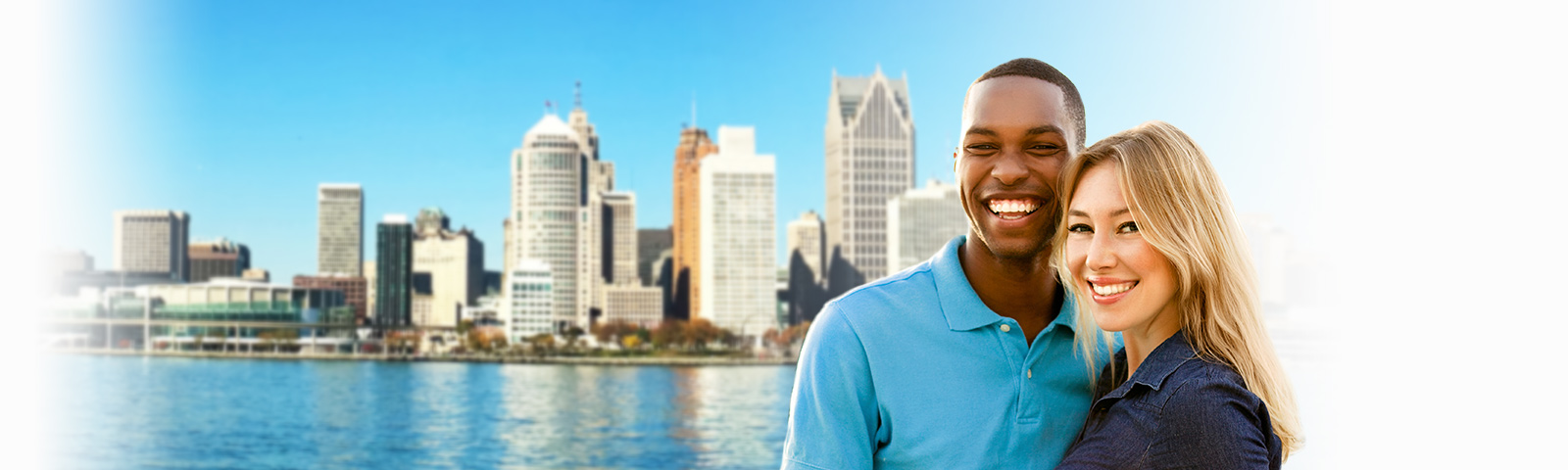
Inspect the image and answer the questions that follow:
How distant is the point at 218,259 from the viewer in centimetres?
8625

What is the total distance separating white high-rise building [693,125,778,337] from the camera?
231 ft

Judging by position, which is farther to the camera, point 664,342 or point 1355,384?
point 664,342

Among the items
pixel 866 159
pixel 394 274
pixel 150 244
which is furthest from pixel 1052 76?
pixel 150 244

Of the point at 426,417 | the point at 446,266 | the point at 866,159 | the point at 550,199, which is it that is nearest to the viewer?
the point at 426,417

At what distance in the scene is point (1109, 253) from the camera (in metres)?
1.76

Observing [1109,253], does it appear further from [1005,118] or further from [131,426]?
[131,426]

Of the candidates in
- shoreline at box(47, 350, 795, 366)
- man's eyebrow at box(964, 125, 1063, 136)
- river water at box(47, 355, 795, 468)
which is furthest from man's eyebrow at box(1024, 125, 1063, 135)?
shoreline at box(47, 350, 795, 366)

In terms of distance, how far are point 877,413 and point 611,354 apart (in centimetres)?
6734

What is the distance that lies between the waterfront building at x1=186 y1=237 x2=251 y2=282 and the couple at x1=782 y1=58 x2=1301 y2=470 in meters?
93.1

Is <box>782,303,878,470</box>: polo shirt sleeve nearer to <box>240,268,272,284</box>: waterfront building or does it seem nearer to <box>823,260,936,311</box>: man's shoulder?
<box>823,260,936,311</box>: man's shoulder

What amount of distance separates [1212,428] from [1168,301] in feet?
0.94

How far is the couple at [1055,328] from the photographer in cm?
167

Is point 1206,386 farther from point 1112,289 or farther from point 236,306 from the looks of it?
point 236,306

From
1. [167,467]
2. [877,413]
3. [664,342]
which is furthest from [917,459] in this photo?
[664,342]
